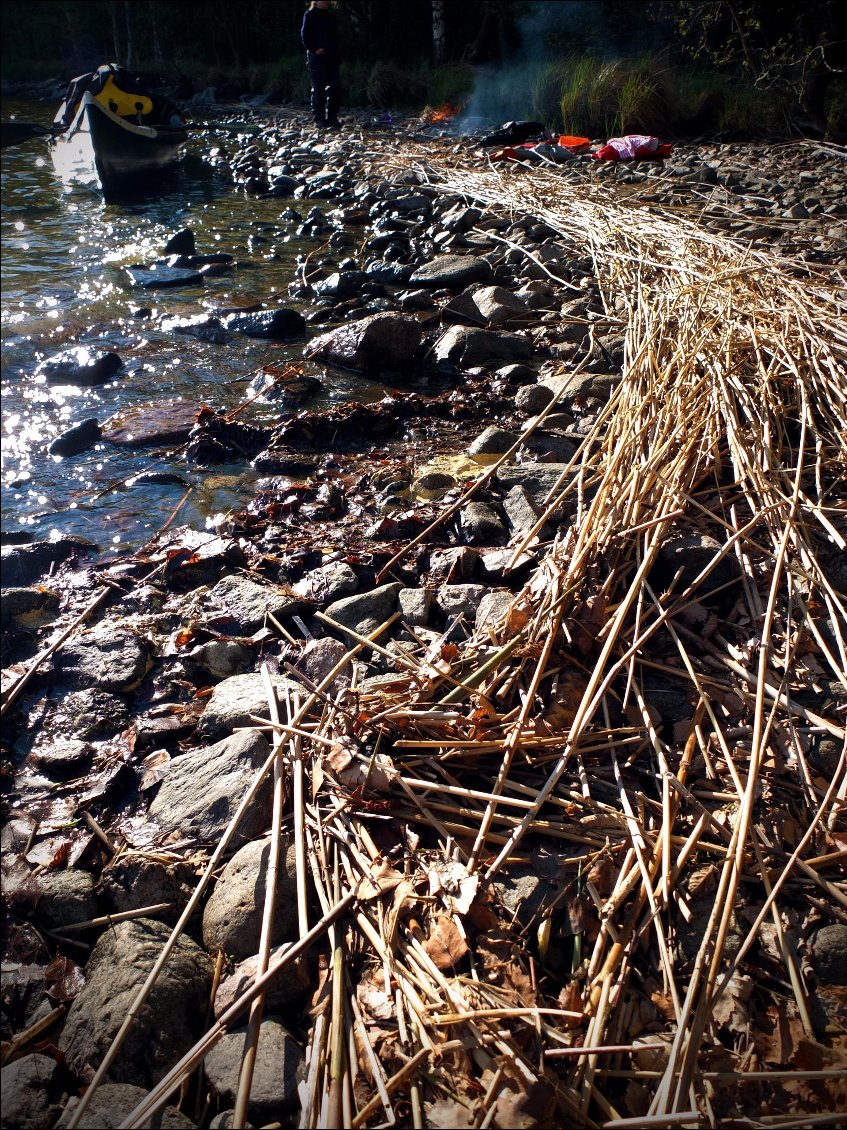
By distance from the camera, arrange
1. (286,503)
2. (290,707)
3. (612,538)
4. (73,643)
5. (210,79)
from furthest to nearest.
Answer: (210,79)
(286,503)
(73,643)
(612,538)
(290,707)

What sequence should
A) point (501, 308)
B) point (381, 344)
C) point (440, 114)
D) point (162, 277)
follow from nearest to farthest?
point (381, 344) < point (501, 308) < point (162, 277) < point (440, 114)

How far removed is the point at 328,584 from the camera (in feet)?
9.71

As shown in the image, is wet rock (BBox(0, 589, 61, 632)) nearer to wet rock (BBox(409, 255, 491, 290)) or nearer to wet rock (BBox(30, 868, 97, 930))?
wet rock (BBox(30, 868, 97, 930))

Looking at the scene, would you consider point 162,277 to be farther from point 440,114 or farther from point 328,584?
point 440,114

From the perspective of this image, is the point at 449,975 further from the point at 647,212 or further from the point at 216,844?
the point at 647,212

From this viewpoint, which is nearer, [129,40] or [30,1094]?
[30,1094]

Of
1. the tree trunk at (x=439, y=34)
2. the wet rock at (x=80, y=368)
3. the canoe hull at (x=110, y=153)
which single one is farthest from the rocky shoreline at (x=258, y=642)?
the tree trunk at (x=439, y=34)

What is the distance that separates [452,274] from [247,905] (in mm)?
5763

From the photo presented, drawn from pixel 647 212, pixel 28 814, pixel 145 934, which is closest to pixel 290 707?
pixel 145 934

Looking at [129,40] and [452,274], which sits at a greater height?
[129,40]

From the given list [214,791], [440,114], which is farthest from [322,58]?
[214,791]

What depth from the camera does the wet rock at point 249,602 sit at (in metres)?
2.87

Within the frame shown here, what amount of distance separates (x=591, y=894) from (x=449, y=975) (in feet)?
1.14

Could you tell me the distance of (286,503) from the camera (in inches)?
145
